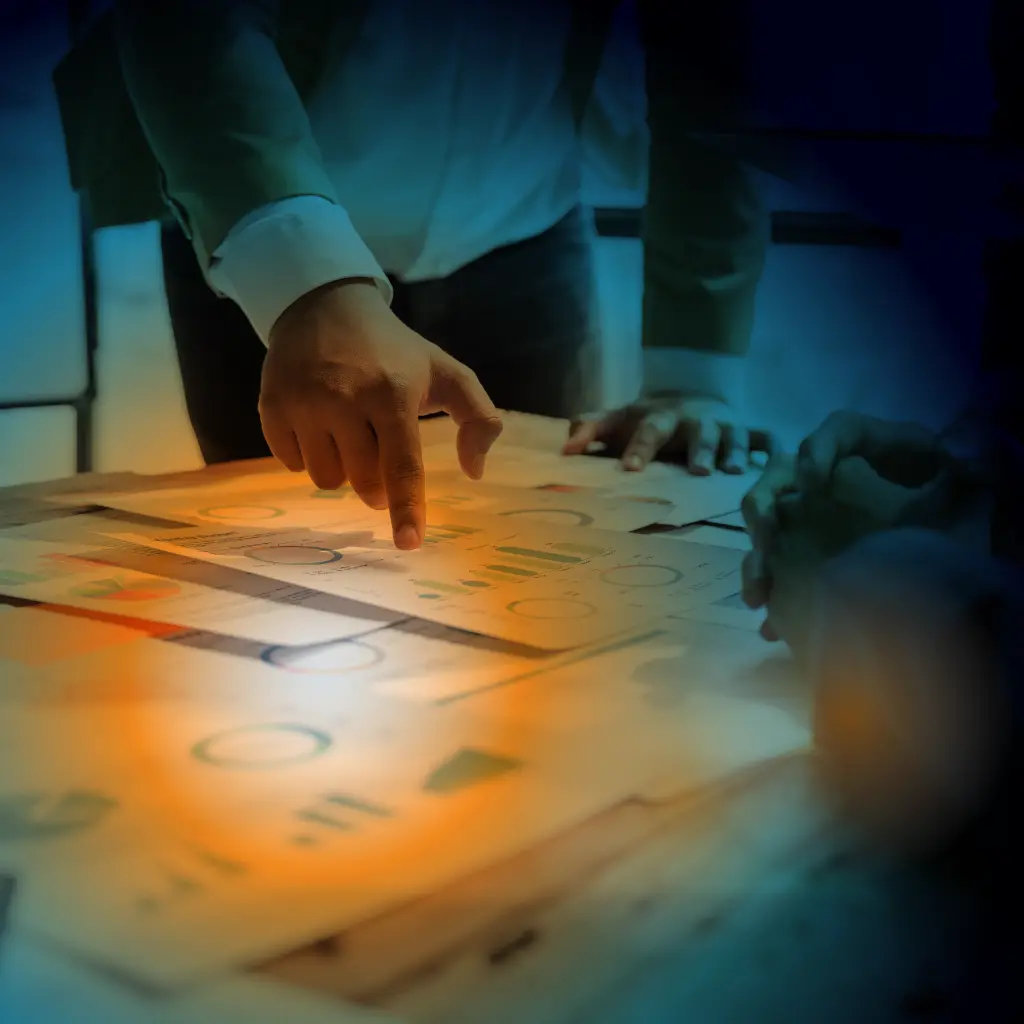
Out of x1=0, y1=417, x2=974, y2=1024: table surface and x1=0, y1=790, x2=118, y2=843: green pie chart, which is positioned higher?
x1=0, y1=417, x2=974, y2=1024: table surface

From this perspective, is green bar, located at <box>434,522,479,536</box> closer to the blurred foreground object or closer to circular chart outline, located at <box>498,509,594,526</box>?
circular chart outline, located at <box>498,509,594,526</box>

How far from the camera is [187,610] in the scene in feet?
1.82

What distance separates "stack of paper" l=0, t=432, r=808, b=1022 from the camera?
291 mm

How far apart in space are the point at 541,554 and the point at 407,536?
82mm

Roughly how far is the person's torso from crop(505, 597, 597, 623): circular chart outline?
0.71 metres

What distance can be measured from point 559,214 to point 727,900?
1.15m

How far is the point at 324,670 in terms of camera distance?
1.57 ft

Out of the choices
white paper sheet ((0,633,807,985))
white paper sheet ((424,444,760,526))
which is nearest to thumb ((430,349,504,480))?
white paper sheet ((424,444,760,526))

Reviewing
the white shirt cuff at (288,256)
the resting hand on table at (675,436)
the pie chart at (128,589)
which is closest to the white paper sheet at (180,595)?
the pie chart at (128,589)

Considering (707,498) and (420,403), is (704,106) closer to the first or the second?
(707,498)

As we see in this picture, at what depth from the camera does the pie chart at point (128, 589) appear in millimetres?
573

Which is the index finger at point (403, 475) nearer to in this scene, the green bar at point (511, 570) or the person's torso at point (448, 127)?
the green bar at point (511, 570)

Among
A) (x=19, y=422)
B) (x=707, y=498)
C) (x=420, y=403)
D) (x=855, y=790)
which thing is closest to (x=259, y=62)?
(x=420, y=403)

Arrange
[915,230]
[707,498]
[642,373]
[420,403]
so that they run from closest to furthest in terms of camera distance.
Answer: [420,403] → [707,498] → [915,230] → [642,373]
